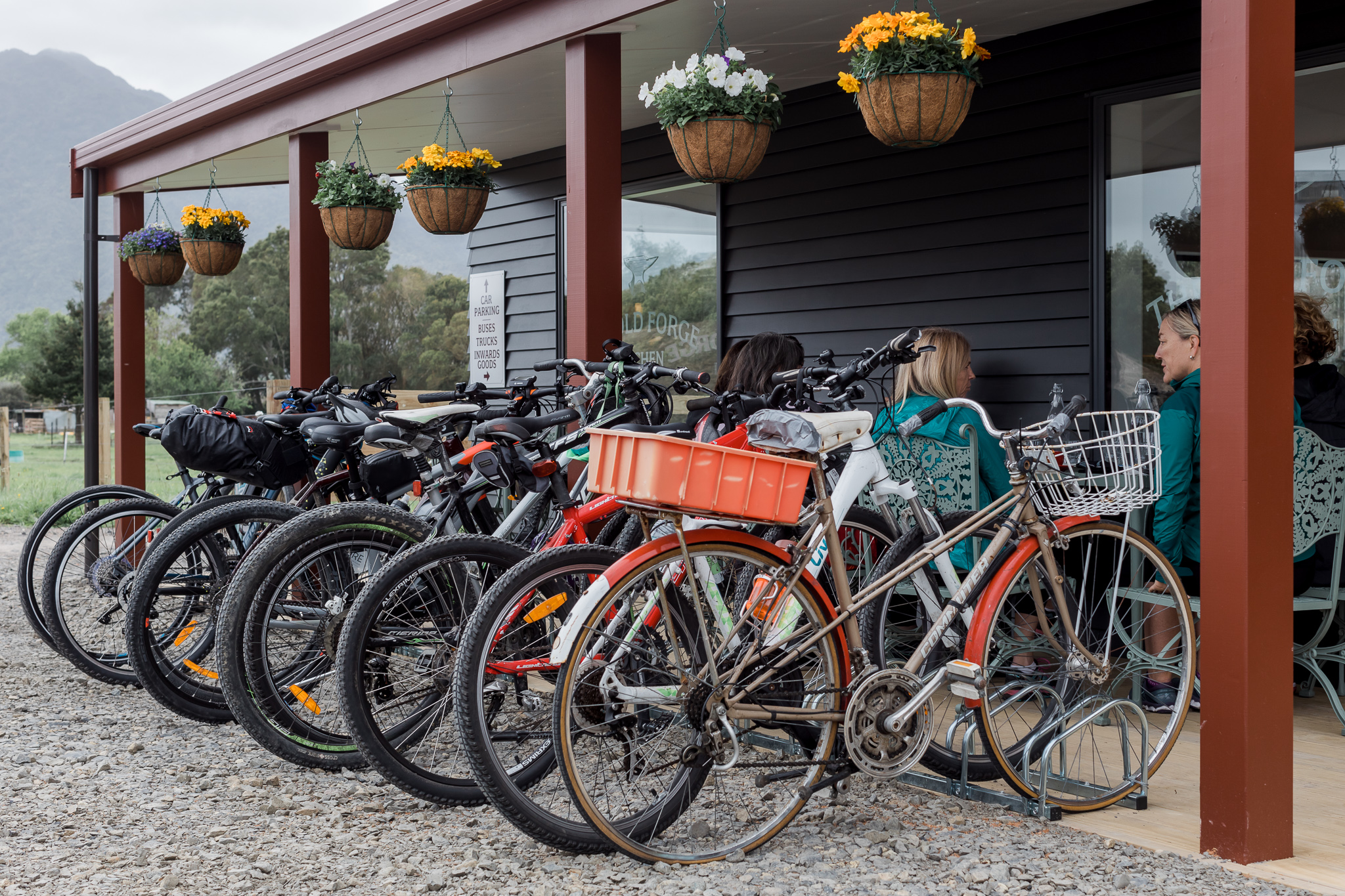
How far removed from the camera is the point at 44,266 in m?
107

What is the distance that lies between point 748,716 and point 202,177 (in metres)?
6.78

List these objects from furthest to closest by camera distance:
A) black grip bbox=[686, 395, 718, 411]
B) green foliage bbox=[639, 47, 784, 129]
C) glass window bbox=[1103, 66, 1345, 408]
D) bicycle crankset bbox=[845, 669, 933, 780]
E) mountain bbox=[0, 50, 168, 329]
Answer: mountain bbox=[0, 50, 168, 329]
glass window bbox=[1103, 66, 1345, 408]
green foliage bbox=[639, 47, 784, 129]
black grip bbox=[686, 395, 718, 411]
bicycle crankset bbox=[845, 669, 933, 780]

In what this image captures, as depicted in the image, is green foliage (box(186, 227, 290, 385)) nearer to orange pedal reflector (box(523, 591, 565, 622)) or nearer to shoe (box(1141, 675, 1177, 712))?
shoe (box(1141, 675, 1177, 712))

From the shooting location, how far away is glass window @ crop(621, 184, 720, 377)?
6.72 meters

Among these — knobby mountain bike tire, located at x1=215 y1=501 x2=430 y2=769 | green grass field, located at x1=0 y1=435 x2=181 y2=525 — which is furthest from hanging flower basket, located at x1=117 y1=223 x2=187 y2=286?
knobby mountain bike tire, located at x1=215 y1=501 x2=430 y2=769

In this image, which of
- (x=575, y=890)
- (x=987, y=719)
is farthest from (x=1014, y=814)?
(x=575, y=890)

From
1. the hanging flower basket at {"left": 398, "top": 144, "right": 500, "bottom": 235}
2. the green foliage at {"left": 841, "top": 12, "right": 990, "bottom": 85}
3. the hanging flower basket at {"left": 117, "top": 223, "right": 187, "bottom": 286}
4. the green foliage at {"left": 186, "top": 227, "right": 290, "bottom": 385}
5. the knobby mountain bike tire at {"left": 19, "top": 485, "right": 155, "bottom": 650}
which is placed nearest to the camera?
the green foliage at {"left": 841, "top": 12, "right": 990, "bottom": 85}

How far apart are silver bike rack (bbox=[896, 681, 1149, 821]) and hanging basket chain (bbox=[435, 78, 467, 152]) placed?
3.65m

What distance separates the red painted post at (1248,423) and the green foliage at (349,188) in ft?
12.4

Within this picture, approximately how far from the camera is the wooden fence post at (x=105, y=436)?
34.2ft

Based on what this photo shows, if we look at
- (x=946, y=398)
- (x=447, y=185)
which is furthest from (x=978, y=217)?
(x=447, y=185)

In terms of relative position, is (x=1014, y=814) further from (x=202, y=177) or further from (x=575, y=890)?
(x=202, y=177)

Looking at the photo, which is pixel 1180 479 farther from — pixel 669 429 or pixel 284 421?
pixel 284 421

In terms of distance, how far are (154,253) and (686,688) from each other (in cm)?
553
